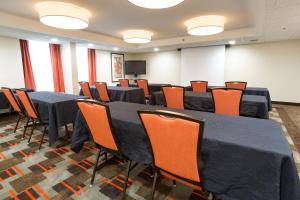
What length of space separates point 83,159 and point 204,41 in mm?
5097

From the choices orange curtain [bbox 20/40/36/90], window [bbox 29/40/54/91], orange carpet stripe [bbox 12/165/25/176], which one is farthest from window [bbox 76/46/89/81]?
orange carpet stripe [bbox 12/165/25/176]

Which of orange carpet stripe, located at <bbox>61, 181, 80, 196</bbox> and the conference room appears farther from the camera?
orange carpet stripe, located at <bbox>61, 181, 80, 196</bbox>

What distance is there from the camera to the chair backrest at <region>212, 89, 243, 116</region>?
249 centimetres

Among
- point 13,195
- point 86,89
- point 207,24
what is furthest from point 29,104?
point 207,24

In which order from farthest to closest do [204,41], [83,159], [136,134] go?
[204,41] → [83,159] → [136,134]

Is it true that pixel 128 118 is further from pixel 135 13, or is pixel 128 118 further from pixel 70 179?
pixel 135 13

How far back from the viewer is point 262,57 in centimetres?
620

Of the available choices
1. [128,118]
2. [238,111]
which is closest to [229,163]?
[128,118]

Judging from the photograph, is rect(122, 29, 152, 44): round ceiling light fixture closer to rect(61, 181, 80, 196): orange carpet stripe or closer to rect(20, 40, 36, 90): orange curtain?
rect(20, 40, 36, 90): orange curtain

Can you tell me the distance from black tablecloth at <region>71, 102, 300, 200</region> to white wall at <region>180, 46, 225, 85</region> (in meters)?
5.46

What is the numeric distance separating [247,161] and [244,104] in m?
1.92

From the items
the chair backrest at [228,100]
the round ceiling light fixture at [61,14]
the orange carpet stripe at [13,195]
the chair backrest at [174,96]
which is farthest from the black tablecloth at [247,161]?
the round ceiling light fixture at [61,14]

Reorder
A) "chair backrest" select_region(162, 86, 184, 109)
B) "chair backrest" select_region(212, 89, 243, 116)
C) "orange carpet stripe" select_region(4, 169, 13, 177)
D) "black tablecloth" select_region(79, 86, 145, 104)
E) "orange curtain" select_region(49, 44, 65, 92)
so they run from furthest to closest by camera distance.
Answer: "orange curtain" select_region(49, 44, 65, 92) < "black tablecloth" select_region(79, 86, 145, 104) < "chair backrest" select_region(162, 86, 184, 109) < "chair backrest" select_region(212, 89, 243, 116) < "orange carpet stripe" select_region(4, 169, 13, 177)

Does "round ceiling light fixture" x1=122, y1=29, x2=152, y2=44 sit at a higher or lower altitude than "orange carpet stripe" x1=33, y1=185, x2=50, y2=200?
higher
